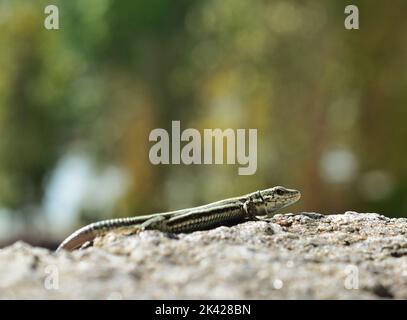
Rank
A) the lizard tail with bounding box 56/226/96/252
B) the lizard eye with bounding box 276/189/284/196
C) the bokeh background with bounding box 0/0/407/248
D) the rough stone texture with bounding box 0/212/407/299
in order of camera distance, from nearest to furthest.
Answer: the rough stone texture with bounding box 0/212/407/299 → the lizard tail with bounding box 56/226/96/252 → the lizard eye with bounding box 276/189/284/196 → the bokeh background with bounding box 0/0/407/248

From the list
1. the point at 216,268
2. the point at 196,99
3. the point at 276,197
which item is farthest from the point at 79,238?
the point at 196,99

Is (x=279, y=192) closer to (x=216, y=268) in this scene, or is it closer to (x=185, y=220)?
(x=185, y=220)

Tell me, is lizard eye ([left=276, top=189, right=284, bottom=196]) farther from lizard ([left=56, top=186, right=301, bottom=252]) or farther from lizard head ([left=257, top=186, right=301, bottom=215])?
lizard ([left=56, top=186, right=301, bottom=252])

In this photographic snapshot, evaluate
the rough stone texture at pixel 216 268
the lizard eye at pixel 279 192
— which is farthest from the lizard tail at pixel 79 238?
the lizard eye at pixel 279 192

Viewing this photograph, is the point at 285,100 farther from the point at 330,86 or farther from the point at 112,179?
the point at 112,179

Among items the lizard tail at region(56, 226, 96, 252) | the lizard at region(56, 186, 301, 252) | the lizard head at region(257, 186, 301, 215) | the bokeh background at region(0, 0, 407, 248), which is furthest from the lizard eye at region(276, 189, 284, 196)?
the bokeh background at region(0, 0, 407, 248)

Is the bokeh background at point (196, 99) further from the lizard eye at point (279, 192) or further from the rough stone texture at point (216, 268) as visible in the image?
the rough stone texture at point (216, 268)
